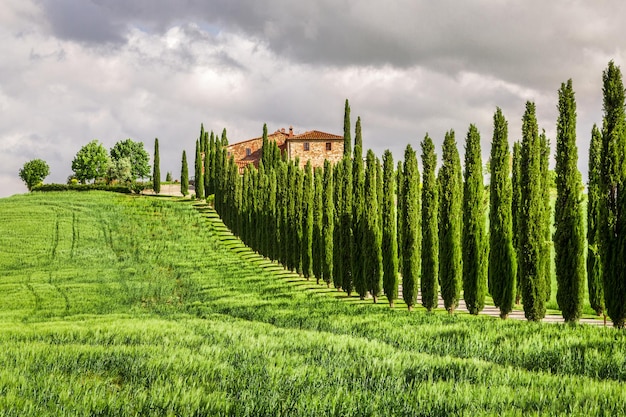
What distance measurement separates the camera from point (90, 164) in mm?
112188

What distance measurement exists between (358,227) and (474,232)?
743 centimetres

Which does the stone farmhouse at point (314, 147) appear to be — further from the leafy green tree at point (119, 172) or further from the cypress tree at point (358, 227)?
the cypress tree at point (358, 227)

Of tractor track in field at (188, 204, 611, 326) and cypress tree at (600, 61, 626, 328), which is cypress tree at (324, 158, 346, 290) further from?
cypress tree at (600, 61, 626, 328)

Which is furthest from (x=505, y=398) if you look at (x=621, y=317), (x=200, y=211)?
(x=200, y=211)

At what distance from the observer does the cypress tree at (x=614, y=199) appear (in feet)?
51.2

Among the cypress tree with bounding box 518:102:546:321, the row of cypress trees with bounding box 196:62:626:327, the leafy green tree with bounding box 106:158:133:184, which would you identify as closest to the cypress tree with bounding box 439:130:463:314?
the row of cypress trees with bounding box 196:62:626:327

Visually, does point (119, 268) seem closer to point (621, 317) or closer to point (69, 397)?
point (621, 317)

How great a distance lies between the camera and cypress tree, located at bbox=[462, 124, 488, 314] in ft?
69.0

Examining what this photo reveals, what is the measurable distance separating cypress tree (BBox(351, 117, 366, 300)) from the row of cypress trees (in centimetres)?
5

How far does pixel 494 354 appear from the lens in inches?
424

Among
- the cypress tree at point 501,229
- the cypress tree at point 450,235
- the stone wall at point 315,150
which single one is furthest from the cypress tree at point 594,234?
the stone wall at point 315,150

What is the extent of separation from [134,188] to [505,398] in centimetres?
7929

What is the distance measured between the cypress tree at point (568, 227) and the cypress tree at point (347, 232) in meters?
11.7

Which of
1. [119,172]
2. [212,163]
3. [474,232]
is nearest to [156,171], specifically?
[212,163]
